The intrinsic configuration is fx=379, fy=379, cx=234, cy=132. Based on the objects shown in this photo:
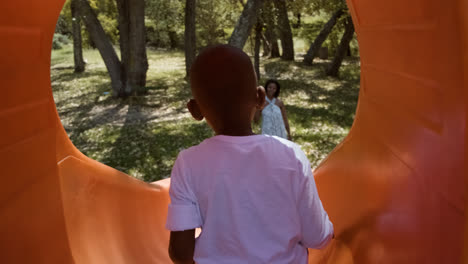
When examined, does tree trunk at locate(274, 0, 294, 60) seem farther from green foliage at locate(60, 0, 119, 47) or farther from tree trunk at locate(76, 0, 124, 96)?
green foliage at locate(60, 0, 119, 47)

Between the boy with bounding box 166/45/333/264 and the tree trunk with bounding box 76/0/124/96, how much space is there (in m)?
11.9

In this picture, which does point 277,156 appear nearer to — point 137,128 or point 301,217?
point 301,217

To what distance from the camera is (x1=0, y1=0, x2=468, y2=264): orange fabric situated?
150 cm

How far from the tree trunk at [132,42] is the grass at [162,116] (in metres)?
0.69

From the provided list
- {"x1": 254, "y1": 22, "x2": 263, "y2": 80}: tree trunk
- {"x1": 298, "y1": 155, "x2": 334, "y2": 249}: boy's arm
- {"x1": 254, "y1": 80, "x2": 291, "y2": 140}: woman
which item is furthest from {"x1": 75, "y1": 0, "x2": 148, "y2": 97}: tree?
{"x1": 298, "y1": 155, "x2": 334, "y2": 249}: boy's arm

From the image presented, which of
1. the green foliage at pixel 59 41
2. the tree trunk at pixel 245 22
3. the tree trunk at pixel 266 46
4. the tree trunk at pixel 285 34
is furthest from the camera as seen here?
the green foliage at pixel 59 41

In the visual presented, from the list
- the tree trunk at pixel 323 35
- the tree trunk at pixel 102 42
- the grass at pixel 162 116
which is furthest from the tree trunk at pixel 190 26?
the tree trunk at pixel 323 35

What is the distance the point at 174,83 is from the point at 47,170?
49.3 ft

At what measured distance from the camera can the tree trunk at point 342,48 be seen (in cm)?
1692

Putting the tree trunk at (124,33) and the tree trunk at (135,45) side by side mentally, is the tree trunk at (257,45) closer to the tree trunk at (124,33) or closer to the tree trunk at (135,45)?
the tree trunk at (135,45)

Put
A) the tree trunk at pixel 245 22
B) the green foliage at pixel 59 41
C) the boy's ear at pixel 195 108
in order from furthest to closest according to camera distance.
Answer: the green foliage at pixel 59 41
the tree trunk at pixel 245 22
the boy's ear at pixel 195 108

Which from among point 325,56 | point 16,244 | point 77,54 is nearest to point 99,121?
point 16,244

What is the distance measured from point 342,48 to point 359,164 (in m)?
15.4

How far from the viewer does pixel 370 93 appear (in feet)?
9.03
